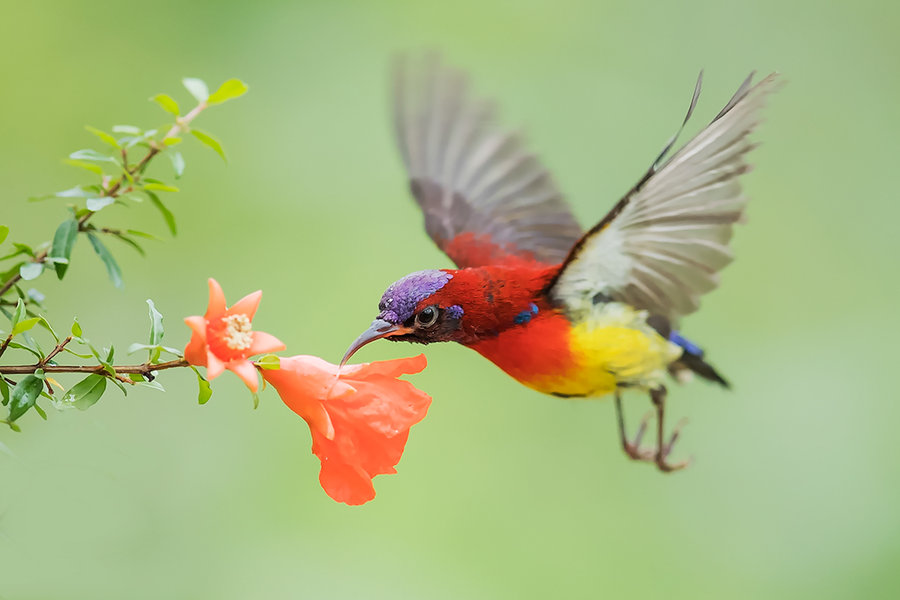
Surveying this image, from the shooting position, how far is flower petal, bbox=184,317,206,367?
923mm

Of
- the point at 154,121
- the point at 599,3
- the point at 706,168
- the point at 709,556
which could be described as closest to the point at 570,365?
the point at 706,168

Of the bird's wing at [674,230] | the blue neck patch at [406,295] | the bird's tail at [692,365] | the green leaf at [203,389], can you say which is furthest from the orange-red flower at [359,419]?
the bird's tail at [692,365]

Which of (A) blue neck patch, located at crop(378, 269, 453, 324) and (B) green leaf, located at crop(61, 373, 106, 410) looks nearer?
(B) green leaf, located at crop(61, 373, 106, 410)

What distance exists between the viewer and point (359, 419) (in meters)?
1.15

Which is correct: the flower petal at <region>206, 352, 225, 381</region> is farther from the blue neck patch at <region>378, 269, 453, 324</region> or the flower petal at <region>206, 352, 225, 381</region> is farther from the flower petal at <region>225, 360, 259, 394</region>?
the blue neck patch at <region>378, 269, 453, 324</region>

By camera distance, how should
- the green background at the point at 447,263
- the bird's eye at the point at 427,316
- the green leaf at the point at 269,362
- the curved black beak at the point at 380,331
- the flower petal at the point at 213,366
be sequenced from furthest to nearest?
the green background at the point at 447,263 → the bird's eye at the point at 427,316 → the curved black beak at the point at 380,331 → the green leaf at the point at 269,362 → the flower petal at the point at 213,366

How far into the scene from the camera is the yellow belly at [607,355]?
5.75 ft

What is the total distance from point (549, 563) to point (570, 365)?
154 cm

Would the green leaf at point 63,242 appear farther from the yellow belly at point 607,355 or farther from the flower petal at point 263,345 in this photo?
the yellow belly at point 607,355

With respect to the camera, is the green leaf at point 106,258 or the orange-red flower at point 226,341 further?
the green leaf at point 106,258

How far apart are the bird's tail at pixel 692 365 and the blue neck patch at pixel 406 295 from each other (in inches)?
33.8

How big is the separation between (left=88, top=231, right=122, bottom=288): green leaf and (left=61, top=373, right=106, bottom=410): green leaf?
0.19 meters

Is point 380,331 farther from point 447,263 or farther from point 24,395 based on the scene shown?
point 447,263

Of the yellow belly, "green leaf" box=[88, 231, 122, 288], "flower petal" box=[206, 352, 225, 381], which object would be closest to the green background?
the yellow belly
